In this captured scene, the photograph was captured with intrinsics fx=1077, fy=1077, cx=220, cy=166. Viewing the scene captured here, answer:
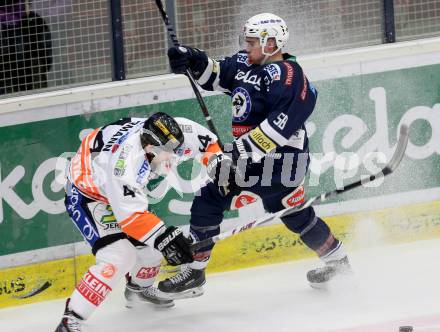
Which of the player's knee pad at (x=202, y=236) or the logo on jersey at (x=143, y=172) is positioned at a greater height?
the logo on jersey at (x=143, y=172)

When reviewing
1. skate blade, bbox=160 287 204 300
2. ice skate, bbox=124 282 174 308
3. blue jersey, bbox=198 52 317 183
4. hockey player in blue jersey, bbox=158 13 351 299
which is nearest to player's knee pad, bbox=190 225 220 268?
hockey player in blue jersey, bbox=158 13 351 299

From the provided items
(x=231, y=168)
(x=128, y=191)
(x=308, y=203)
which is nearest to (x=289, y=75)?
(x=231, y=168)

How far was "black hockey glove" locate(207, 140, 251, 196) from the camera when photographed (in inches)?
189

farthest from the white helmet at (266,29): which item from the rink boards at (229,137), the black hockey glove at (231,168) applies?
the rink boards at (229,137)

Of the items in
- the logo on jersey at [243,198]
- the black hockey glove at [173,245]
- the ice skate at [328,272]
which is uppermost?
the logo on jersey at [243,198]

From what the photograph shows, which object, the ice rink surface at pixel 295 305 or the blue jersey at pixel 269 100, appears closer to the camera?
the ice rink surface at pixel 295 305

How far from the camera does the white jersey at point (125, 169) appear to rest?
14.4 feet

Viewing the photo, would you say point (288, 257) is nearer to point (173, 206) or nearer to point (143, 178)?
point (173, 206)

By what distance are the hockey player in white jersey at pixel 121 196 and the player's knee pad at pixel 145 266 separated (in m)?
0.02

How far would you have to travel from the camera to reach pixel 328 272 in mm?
5223

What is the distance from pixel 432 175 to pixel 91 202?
2.14 m

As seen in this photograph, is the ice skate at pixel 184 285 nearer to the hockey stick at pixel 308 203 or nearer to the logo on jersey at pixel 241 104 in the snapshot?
the hockey stick at pixel 308 203

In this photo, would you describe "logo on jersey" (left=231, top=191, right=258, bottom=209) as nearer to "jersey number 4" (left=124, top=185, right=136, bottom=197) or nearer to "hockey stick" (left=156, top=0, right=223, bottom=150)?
"hockey stick" (left=156, top=0, right=223, bottom=150)

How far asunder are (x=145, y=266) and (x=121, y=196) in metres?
0.68
